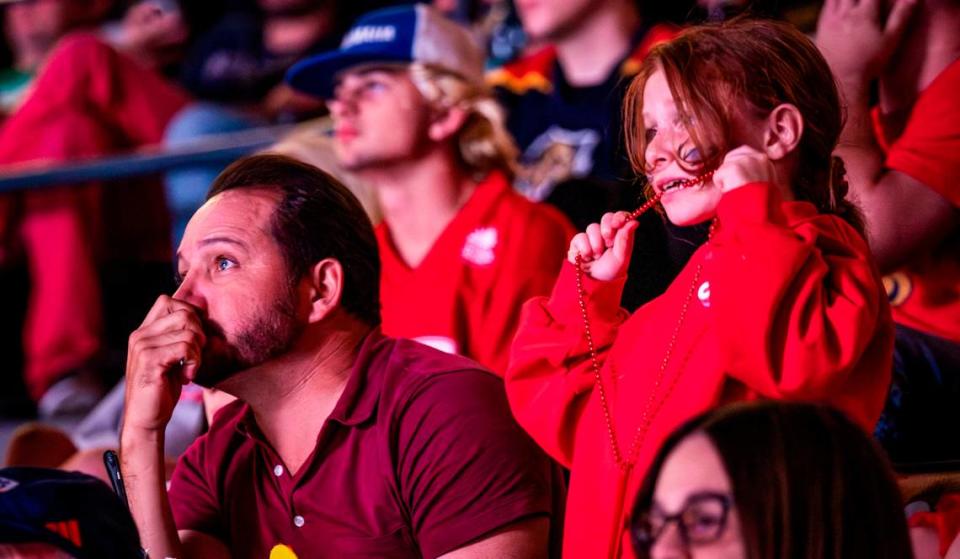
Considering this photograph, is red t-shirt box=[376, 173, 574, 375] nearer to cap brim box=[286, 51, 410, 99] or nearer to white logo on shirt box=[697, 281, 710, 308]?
cap brim box=[286, 51, 410, 99]

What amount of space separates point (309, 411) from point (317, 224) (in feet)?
0.77

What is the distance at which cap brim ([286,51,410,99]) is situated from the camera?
2.76 meters

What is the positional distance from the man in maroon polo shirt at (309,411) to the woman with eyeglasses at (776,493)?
43 centimetres

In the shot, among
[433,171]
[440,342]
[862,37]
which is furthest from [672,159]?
[433,171]

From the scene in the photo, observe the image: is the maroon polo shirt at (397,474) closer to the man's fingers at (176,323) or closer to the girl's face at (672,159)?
the man's fingers at (176,323)

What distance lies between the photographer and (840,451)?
113cm

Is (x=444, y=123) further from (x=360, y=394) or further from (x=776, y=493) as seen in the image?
(x=776, y=493)

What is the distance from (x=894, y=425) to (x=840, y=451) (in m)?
0.72

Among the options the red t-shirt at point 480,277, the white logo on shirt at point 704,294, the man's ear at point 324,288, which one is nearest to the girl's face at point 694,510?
the white logo on shirt at point 704,294

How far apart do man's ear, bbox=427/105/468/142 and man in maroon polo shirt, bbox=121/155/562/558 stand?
103 cm

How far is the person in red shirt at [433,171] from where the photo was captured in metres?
2.44

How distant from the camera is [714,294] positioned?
1.36 meters

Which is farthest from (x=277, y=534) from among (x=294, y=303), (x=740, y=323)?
(x=740, y=323)

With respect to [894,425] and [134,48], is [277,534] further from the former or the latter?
[134,48]
